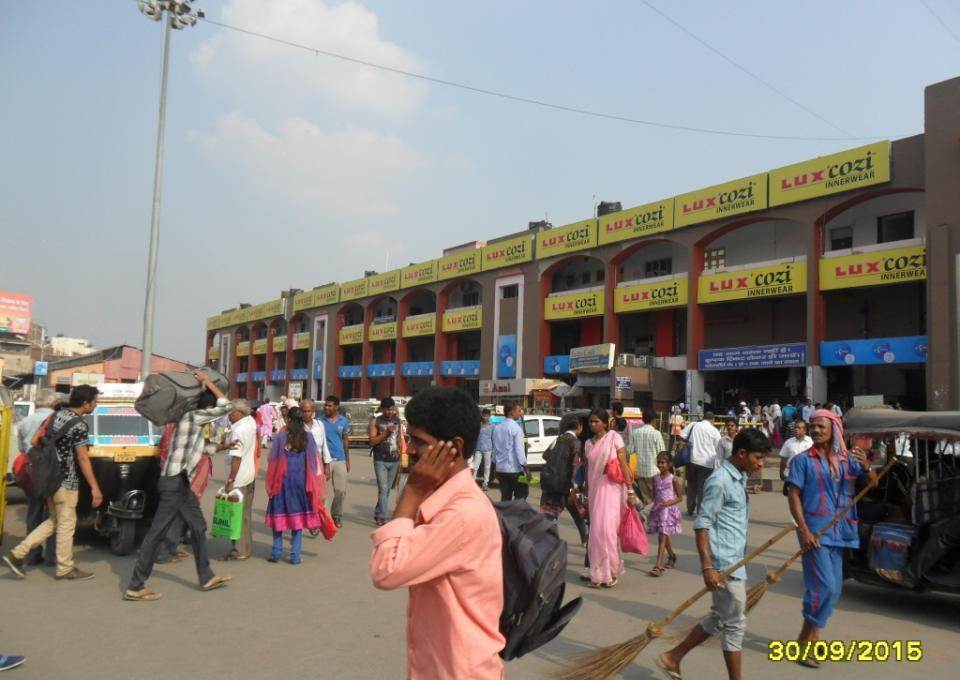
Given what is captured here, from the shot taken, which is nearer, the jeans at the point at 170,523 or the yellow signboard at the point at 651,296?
the jeans at the point at 170,523

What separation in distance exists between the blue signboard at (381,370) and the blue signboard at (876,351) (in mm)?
26677

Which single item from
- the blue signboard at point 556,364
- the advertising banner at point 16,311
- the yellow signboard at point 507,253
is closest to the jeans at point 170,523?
the blue signboard at point 556,364

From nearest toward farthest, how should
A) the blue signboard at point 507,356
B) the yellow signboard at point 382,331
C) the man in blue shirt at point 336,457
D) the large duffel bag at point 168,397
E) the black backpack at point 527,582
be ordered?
the black backpack at point 527,582 → the large duffel bag at point 168,397 → the man in blue shirt at point 336,457 → the blue signboard at point 507,356 → the yellow signboard at point 382,331

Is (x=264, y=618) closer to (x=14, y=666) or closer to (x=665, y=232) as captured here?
(x=14, y=666)

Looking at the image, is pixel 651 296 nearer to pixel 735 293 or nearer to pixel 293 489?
pixel 735 293

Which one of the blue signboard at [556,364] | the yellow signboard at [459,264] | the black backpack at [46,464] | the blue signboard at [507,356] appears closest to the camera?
the black backpack at [46,464]

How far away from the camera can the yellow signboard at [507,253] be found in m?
35.8

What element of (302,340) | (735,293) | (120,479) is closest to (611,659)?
(120,479)

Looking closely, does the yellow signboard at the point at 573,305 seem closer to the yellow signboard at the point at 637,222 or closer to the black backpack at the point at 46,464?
the yellow signboard at the point at 637,222

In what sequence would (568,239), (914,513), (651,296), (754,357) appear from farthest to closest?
(568,239), (651,296), (754,357), (914,513)

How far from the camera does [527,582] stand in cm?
220

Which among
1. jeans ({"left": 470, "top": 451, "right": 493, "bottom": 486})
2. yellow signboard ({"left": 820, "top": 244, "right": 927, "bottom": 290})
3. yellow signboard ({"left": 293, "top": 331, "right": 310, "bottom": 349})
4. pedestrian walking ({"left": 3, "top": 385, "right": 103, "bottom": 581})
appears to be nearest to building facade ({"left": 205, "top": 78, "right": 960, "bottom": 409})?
yellow signboard ({"left": 820, "top": 244, "right": 927, "bottom": 290})

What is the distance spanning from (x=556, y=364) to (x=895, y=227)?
1481cm
